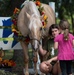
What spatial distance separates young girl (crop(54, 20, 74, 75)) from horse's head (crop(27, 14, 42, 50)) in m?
0.86

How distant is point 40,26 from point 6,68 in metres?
2.20

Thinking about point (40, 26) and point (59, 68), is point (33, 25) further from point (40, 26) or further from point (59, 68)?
point (59, 68)

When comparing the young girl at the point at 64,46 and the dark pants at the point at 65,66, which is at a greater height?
the young girl at the point at 64,46

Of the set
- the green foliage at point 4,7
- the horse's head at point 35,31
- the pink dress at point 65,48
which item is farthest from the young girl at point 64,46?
the green foliage at point 4,7

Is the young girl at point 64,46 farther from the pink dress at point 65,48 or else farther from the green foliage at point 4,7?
the green foliage at point 4,7

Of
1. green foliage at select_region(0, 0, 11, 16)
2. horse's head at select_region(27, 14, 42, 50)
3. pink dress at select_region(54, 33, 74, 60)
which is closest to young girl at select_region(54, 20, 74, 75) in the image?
pink dress at select_region(54, 33, 74, 60)

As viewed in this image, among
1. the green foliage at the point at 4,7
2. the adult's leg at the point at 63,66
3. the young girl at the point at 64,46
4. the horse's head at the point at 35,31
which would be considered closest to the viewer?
the young girl at the point at 64,46

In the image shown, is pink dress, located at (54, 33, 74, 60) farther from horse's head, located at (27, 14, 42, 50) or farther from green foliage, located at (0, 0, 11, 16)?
green foliage, located at (0, 0, 11, 16)

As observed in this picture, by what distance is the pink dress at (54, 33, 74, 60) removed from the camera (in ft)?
23.4

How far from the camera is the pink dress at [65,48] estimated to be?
714 cm

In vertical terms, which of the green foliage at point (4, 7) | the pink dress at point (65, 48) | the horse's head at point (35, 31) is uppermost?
the green foliage at point (4, 7)

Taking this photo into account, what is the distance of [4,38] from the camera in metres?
10.1

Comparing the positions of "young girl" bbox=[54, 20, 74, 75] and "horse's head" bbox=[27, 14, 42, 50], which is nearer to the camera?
"young girl" bbox=[54, 20, 74, 75]

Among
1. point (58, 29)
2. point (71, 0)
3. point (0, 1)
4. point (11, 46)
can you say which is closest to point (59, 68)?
point (58, 29)
